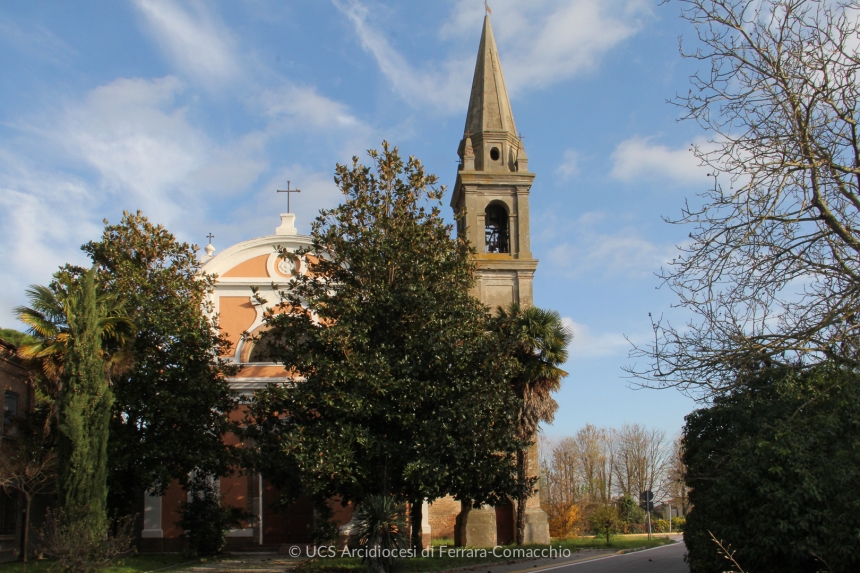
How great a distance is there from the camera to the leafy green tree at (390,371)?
16.1 m

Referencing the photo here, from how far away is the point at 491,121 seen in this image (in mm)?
32500

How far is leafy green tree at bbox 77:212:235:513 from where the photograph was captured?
20672mm

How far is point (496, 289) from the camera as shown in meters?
30.0

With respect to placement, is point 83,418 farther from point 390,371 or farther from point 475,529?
point 475,529

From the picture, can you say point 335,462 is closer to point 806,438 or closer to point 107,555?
point 107,555

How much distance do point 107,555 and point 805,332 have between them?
13.5m

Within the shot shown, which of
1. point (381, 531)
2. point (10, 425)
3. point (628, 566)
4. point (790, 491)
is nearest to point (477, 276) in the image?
point (628, 566)

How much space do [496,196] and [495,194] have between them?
105 mm

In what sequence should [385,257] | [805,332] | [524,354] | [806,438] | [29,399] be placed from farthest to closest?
1. [524,354]
2. [29,399]
3. [385,257]
4. [806,438]
5. [805,332]

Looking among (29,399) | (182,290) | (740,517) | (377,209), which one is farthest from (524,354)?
(29,399)

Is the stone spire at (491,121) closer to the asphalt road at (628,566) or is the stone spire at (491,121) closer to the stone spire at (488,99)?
the stone spire at (488,99)

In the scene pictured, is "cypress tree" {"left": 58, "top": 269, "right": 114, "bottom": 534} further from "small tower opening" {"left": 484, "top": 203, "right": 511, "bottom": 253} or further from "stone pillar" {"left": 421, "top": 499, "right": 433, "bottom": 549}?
"small tower opening" {"left": 484, "top": 203, "right": 511, "bottom": 253}

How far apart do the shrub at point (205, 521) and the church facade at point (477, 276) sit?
5.34 feet

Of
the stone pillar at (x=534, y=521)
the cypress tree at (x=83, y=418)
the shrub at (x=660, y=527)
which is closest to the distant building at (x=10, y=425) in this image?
the cypress tree at (x=83, y=418)
